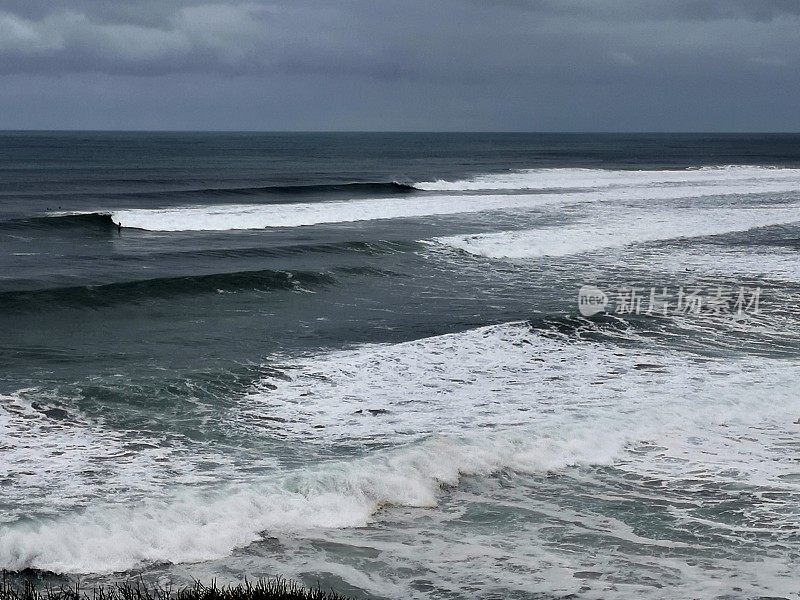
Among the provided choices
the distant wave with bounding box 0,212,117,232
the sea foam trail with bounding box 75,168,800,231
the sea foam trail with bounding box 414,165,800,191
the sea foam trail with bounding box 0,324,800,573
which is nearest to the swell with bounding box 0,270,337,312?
the sea foam trail with bounding box 0,324,800,573

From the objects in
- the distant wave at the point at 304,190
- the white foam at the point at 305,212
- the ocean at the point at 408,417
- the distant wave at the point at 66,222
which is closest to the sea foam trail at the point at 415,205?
the white foam at the point at 305,212

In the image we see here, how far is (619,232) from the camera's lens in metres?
31.3

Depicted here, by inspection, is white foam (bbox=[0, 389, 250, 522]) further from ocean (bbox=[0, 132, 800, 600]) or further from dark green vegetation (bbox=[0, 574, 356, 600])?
dark green vegetation (bbox=[0, 574, 356, 600])

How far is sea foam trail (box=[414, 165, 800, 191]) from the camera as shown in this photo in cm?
5388

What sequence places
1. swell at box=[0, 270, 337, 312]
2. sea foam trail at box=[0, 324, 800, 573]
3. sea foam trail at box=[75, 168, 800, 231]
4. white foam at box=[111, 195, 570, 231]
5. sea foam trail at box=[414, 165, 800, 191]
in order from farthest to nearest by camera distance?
1. sea foam trail at box=[414, 165, 800, 191]
2. sea foam trail at box=[75, 168, 800, 231]
3. white foam at box=[111, 195, 570, 231]
4. swell at box=[0, 270, 337, 312]
5. sea foam trail at box=[0, 324, 800, 573]

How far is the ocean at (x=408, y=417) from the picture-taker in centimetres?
772

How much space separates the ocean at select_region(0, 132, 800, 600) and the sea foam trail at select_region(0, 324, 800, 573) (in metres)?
0.04

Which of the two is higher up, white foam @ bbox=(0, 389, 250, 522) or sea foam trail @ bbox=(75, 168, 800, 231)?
sea foam trail @ bbox=(75, 168, 800, 231)

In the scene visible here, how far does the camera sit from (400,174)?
215ft

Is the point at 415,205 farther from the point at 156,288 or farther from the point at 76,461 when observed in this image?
the point at 76,461

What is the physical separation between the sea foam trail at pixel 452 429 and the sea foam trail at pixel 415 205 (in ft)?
66.6

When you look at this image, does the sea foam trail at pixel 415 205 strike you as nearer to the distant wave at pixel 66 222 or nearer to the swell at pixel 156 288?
the distant wave at pixel 66 222

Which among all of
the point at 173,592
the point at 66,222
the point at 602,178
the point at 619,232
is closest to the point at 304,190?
the point at 66,222

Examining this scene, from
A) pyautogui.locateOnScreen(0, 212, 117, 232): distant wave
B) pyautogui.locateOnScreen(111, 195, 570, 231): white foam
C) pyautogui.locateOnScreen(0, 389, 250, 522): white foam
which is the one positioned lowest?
Answer: pyautogui.locateOnScreen(0, 389, 250, 522): white foam
